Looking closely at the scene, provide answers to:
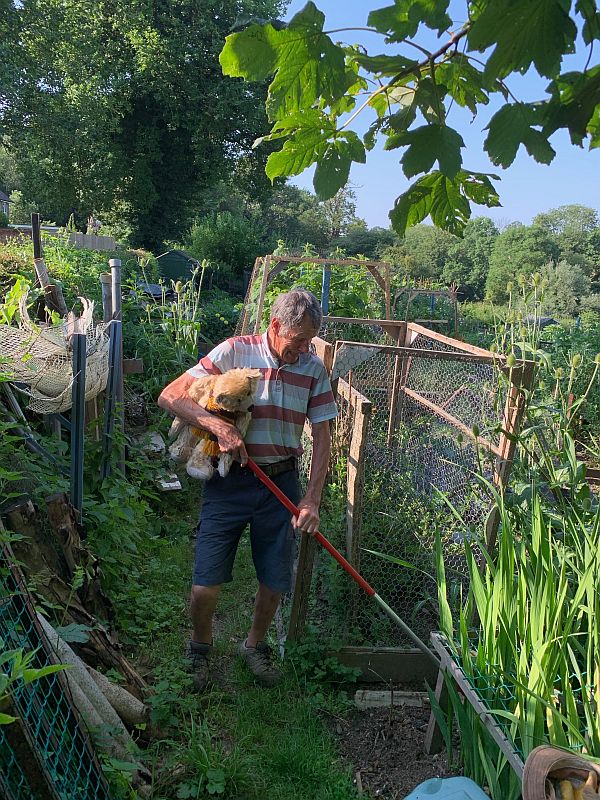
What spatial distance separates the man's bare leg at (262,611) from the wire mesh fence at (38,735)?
51.6 inches

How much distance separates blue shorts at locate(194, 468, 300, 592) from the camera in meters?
3.24

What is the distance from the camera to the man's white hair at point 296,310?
2.93m

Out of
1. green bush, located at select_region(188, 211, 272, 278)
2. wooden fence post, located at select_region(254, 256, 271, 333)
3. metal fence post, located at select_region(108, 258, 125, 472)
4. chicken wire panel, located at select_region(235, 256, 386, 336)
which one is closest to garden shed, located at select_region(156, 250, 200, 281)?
green bush, located at select_region(188, 211, 272, 278)

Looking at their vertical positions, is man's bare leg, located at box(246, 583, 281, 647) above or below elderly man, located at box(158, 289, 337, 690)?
below

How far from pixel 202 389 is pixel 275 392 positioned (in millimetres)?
344

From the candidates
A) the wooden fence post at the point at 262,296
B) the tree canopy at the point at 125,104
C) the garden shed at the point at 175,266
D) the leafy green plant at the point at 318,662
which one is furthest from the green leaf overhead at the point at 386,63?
the tree canopy at the point at 125,104

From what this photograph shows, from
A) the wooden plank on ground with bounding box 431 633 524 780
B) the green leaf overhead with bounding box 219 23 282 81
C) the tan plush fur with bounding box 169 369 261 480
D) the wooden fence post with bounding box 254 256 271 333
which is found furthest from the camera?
the wooden fence post with bounding box 254 256 271 333

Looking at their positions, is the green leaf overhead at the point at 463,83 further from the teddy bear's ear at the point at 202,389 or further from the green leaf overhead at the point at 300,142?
the teddy bear's ear at the point at 202,389

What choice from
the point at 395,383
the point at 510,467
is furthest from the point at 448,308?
the point at 510,467

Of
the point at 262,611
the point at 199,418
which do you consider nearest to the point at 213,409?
the point at 199,418

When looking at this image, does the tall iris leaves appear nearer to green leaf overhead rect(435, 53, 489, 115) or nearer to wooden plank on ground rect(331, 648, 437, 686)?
wooden plank on ground rect(331, 648, 437, 686)

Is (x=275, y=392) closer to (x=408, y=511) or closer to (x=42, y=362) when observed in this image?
(x=408, y=511)

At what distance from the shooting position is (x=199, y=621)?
3.30 metres

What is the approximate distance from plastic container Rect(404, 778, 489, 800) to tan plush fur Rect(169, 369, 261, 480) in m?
1.70
